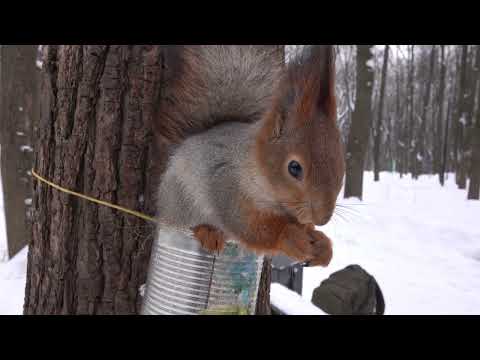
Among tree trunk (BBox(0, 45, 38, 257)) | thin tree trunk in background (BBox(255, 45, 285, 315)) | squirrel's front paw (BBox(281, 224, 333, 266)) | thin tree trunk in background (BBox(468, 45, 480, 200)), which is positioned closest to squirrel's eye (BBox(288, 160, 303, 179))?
squirrel's front paw (BBox(281, 224, 333, 266))

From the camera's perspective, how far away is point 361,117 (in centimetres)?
496

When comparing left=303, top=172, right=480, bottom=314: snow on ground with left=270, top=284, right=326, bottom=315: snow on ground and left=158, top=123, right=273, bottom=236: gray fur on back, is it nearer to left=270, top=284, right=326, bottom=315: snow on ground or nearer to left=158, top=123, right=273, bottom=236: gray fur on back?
left=270, top=284, right=326, bottom=315: snow on ground

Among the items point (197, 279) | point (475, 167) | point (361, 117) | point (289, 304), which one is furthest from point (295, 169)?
point (475, 167)

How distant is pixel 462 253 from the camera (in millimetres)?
3799

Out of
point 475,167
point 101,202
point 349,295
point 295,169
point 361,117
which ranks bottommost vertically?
point 349,295

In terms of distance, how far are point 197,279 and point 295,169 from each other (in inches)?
10.9

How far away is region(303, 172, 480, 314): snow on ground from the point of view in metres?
2.83

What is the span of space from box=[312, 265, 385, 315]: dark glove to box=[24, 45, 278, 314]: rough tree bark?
1.79m

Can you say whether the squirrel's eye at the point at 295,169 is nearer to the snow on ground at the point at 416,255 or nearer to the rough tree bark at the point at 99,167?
the rough tree bark at the point at 99,167

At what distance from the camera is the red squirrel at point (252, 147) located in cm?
62

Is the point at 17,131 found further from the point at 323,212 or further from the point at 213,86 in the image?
the point at 323,212

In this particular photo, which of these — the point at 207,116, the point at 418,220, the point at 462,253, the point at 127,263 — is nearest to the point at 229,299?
the point at 127,263

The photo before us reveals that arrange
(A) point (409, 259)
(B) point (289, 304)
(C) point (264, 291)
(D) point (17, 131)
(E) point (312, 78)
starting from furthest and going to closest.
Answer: (A) point (409, 259) < (D) point (17, 131) < (B) point (289, 304) < (C) point (264, 291) < (E) point (312, 78)

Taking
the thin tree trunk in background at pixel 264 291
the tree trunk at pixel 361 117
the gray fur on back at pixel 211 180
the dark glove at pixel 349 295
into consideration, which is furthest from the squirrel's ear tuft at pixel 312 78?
the tree trunk at pixel 361 117
